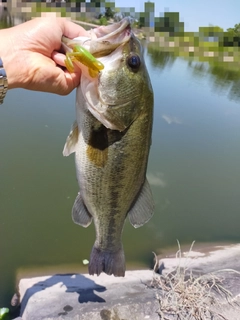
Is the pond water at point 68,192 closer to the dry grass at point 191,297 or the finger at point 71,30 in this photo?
the dry grass at point 191,297

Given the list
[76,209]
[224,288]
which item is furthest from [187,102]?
[76,209]

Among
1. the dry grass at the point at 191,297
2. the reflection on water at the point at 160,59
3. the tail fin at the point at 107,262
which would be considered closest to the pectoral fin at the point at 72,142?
the tail fin at the point at 107,262

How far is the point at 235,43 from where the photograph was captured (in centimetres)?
3262

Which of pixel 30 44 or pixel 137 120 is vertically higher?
pixel 30 44

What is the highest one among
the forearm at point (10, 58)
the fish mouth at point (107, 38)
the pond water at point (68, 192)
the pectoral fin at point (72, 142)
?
the fish mouth at point (107, 38)

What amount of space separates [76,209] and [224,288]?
1.98 metres

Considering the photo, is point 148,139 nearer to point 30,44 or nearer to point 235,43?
point 30,44

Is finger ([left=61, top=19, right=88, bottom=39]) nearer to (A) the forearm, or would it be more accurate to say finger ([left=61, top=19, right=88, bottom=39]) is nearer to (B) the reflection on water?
(A) the forearm

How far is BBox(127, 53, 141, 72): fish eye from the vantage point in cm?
163

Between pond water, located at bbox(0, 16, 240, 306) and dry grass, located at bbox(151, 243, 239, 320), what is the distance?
4.81 ft

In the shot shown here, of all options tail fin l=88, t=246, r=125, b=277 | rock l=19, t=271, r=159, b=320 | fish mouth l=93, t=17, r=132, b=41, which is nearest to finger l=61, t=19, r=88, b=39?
fish mouth l=93, t=17, r=132, b=41

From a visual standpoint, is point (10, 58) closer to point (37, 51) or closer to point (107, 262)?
point (37, 51)

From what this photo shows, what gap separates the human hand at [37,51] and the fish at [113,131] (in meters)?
0.11

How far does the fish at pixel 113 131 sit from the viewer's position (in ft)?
5.35
